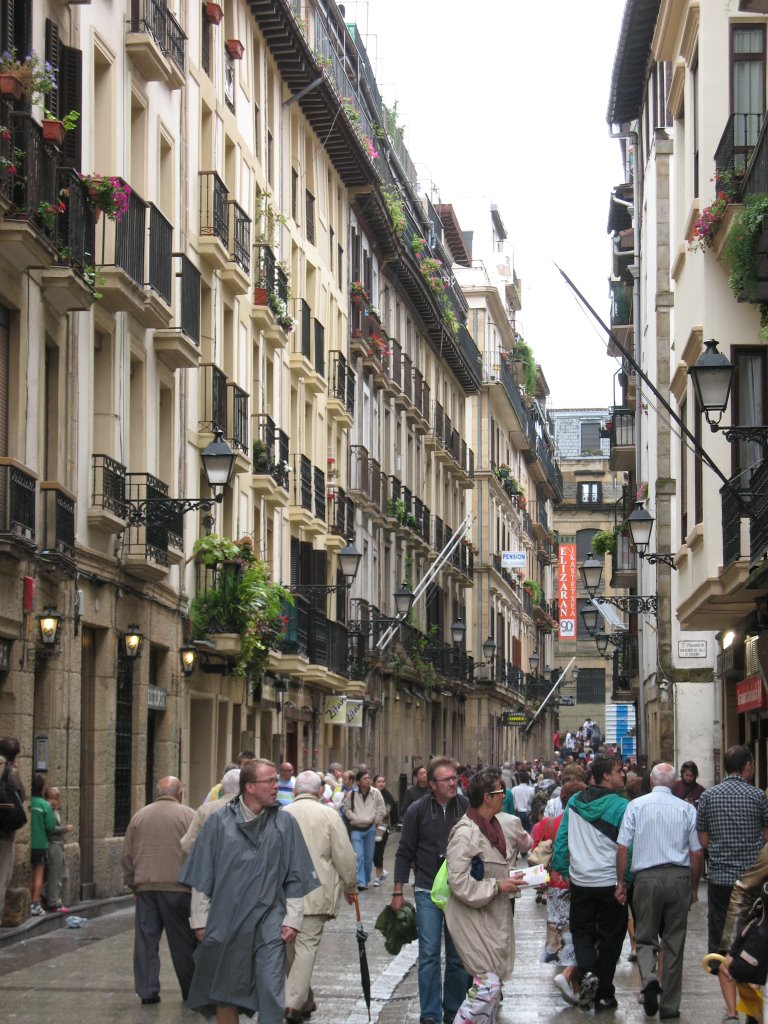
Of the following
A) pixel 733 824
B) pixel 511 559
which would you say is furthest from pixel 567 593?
pixel 733 824

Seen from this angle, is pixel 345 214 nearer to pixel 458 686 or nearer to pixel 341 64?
pixel 341 64

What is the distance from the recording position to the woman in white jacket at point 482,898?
37.1 feet

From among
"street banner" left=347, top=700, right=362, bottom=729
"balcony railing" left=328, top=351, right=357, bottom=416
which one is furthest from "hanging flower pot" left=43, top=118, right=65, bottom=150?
"street banner" left=347, top=700, right=362, bottom=729

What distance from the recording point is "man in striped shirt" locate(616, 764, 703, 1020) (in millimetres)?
13484

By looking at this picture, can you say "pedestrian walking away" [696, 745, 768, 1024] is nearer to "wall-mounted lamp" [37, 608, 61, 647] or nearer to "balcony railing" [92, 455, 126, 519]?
"wall-mounted lamp" [37, 608, 61, 647]

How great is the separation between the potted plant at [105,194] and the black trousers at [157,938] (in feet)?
30.3

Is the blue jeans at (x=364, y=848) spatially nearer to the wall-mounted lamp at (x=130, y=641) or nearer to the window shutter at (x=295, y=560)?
the wall-mounted lamp at (x=130, y=641)

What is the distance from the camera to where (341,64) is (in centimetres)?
4406

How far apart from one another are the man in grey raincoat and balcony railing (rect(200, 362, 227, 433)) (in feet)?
64.9

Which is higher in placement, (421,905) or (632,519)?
(632,519)

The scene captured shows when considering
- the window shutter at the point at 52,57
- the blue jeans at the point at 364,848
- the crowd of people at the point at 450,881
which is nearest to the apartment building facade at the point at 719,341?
the crowd of people at the point at 450,881

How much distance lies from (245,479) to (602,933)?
2001 cm

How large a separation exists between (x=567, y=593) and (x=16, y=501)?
8421cm

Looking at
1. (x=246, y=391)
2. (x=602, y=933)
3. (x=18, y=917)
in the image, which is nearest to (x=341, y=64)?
(x=246, y=391)
